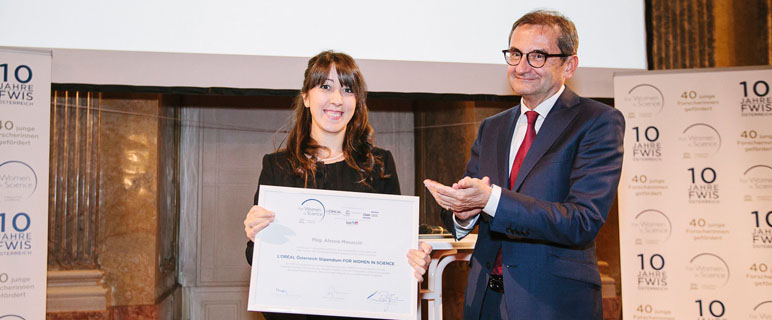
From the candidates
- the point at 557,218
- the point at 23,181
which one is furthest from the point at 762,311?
the point at 23,181

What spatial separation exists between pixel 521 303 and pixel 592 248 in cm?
38

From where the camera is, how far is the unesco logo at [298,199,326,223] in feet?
7.39

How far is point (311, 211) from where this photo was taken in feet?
7.41

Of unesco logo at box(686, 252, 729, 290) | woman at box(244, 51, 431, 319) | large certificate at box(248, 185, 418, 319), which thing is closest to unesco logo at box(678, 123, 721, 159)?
unesco logo at box(686, 252, 729, 290)

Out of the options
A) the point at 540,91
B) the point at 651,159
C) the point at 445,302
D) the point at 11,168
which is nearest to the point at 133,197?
the point at 11,168

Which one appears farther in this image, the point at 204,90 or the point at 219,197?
the point at 219,197

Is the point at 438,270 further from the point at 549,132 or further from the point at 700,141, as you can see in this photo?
the point at 700,141

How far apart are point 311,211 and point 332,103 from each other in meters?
0.49

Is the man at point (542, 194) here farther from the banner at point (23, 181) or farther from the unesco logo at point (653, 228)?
the banner at point (23, 181)

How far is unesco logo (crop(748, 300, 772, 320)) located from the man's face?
Answer: 271cm

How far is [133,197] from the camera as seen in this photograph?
4766 mm

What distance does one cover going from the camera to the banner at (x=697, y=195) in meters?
3.92

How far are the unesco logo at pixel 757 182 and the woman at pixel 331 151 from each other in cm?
282

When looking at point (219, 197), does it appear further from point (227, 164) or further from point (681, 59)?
point (681, 59)
